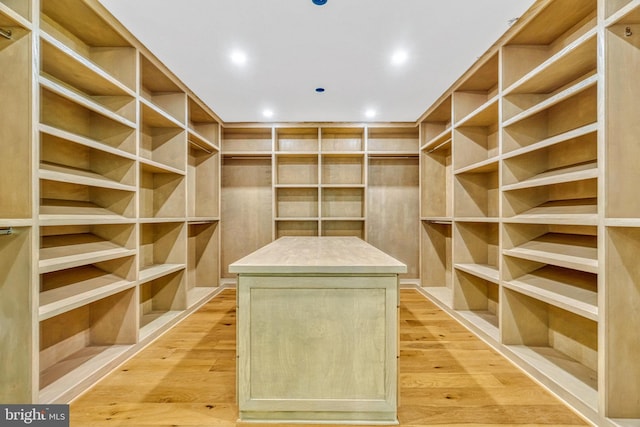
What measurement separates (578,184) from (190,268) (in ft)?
13.8

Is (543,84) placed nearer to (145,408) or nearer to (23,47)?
(23,47)

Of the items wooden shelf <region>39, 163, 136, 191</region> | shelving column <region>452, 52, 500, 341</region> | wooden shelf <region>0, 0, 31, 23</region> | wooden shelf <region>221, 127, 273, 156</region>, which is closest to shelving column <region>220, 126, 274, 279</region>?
wooden shelf <region>221, 127, 273, 156</region>

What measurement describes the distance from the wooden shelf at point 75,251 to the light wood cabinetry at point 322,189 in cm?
232

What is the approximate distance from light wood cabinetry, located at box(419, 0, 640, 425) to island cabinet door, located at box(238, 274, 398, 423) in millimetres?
1119

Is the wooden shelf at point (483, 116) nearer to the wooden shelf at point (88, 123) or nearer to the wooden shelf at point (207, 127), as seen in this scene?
the wooden shelf at point (88, 123)

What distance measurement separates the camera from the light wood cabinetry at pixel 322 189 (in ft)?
15.0

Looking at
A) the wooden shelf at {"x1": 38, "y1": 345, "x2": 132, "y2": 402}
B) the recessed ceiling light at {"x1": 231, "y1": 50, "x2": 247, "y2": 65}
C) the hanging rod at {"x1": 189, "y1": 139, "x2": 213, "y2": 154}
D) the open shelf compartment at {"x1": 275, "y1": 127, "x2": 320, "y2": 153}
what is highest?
the recessed ceiling light at {"x1": 231, "y1": 50, "x2": 247, "y2": 65}

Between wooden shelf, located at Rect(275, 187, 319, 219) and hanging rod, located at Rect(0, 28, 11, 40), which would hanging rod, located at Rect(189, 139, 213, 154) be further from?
hanging rod, located at Rect(0, 28, 11, 40)

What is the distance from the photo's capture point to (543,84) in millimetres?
2221

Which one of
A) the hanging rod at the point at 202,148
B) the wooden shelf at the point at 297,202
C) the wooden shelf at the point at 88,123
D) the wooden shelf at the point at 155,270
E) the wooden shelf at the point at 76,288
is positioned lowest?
the wooden shelf at the point at 155,270

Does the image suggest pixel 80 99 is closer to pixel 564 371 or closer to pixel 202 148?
pixel 202 148

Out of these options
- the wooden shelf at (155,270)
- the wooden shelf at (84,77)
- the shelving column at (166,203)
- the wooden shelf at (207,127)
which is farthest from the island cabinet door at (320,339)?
the wooden shelf at (207,127)

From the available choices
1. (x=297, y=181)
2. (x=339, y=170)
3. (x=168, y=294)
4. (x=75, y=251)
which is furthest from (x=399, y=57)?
(x=168, y=294)

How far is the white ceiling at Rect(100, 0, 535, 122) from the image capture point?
1915 millimetres
